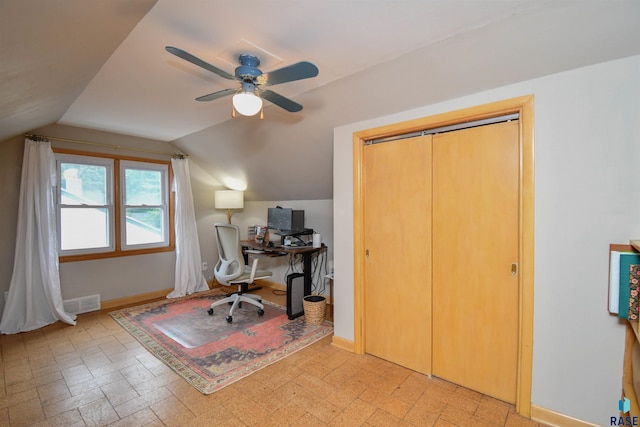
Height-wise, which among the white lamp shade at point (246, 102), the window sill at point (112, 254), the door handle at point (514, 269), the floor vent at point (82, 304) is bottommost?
→ the floor vent at point (82, 304)

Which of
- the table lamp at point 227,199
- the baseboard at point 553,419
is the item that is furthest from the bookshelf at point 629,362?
the table lamp at point 227,199

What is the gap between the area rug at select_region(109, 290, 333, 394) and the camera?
2.40 metres

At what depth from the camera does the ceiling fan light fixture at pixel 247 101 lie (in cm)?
175

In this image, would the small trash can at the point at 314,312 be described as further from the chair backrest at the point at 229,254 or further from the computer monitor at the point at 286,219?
the computer monitor at the point at 286,219

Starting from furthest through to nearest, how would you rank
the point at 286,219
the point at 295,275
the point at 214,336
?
the point at 286,219, the point at 295,275, the point at 214,336

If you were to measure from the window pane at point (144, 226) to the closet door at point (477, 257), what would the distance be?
4015mm

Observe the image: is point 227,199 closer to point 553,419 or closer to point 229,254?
point 229,254

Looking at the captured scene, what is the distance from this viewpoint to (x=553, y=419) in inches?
68.9

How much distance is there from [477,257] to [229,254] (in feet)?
8.98

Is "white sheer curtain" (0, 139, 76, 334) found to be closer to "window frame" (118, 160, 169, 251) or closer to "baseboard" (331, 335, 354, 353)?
"window frame" (118, 160, 169, 251)

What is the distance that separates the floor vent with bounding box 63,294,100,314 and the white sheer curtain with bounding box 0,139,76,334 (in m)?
0.22

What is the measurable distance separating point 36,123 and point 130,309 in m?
2.38

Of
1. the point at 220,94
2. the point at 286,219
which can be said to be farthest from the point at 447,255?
the point at 286,219

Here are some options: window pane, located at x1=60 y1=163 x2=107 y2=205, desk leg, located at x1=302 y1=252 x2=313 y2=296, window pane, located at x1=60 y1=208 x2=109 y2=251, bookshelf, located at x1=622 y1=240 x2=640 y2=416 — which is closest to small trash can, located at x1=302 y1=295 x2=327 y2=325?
desk leg, located at x1=302 y1=252 x2=313 y2=296
